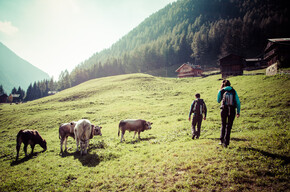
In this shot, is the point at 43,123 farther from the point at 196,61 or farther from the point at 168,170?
the point at 196,61

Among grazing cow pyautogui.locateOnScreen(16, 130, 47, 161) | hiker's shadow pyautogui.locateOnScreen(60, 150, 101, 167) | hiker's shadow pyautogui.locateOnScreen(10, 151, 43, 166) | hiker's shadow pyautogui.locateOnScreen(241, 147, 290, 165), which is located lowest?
hiker's shadow pyautogui.locateOnScreen(10, 151, 43, 166)

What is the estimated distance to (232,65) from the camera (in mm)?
52281

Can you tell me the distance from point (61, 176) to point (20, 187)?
186cm

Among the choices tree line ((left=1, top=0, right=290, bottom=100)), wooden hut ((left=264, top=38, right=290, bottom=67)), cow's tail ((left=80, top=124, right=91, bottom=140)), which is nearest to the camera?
cow's tail ((left=80, top=124, right=91, bottom=140))

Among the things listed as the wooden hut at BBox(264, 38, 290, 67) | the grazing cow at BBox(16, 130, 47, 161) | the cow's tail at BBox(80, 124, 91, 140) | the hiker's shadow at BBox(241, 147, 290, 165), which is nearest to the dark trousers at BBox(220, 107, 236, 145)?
the hiker's shadow at BBox(241, 147, 290, 165)

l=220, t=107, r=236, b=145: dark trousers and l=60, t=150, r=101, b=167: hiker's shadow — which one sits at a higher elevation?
l=220, t=107, r=236, b=145: dark trousers

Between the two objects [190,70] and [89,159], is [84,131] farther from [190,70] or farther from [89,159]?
[190,70]

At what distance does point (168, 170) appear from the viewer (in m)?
6.49

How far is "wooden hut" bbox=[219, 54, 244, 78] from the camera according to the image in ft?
169

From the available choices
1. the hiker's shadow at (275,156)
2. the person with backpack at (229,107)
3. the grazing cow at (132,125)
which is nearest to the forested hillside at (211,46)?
the grazing cow at (132,125)

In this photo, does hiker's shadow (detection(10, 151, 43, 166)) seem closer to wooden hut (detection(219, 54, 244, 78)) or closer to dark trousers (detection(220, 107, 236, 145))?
dark trousers (detection(220, 107, 236, 145))

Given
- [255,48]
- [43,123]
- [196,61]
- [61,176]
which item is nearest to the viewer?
[61,176]

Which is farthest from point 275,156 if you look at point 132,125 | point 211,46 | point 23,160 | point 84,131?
point 211,46

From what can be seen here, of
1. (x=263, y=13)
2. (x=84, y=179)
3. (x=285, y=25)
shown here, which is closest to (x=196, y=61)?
(x=285, y=25)
